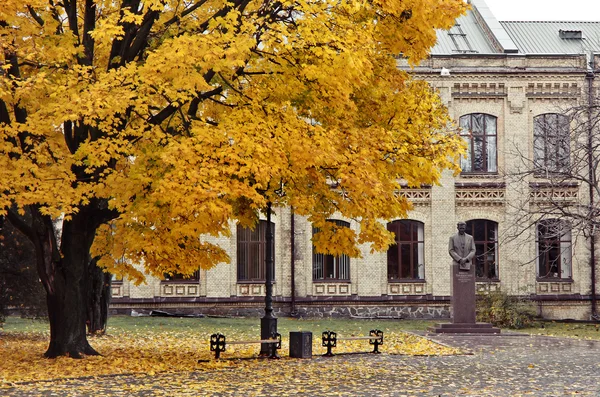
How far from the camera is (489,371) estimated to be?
16.7m

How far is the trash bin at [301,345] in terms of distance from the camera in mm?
19062

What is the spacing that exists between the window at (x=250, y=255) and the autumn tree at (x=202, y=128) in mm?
16623

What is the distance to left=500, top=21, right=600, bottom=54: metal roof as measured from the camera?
1512 inches

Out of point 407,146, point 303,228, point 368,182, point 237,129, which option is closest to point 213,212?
point 237,129

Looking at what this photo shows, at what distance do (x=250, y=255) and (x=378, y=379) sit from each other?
20.4 m

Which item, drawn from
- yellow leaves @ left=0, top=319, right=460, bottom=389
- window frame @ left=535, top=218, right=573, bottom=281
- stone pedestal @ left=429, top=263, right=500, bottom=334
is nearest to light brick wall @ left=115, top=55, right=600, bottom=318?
window frame @ left=535, top=218, right=573, bottom=281

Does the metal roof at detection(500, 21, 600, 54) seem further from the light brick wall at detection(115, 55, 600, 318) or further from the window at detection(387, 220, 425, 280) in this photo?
the window at detection(387, 220, 425, 280)

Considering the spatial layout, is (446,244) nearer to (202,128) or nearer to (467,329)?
(467,329)

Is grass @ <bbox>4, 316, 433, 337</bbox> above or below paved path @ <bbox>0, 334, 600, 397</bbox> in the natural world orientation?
above

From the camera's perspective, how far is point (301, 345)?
1906 centimetres

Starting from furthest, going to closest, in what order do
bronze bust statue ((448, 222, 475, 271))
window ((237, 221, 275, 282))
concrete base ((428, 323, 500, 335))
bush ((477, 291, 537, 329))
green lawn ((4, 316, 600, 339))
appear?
1. window ((237, 221, 275, 282))
2. bush ((477, 291, 537, 329))
3. green lawn ((4, 316, 600, 339))
4. bronze bust statue ((448, 222, 475, 271))
5. concrete base ((428, 323, 500, 335))

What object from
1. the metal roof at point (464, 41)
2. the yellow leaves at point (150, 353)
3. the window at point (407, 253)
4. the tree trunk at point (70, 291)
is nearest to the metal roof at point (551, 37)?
the metal roof at point (464, 41)

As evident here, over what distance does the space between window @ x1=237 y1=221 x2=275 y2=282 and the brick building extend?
37mm

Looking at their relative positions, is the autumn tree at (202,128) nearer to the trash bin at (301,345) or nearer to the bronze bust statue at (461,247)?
the trash bin at (301,345)
